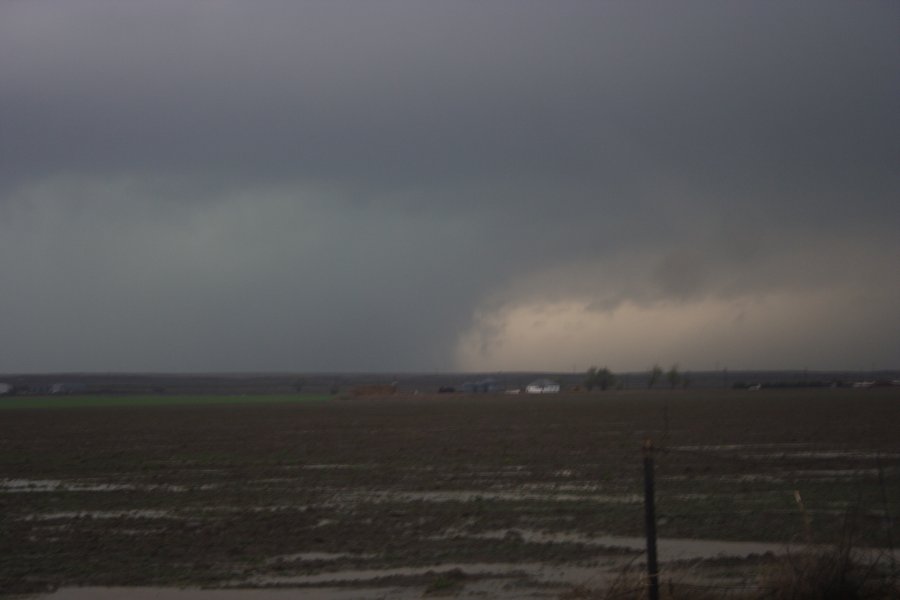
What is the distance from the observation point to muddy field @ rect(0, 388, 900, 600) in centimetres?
1270

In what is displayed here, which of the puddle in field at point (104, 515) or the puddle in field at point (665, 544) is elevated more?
the puddle in field at point (665, 544)

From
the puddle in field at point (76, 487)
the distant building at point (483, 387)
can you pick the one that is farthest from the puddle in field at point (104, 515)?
the distant building at point (483, 387)

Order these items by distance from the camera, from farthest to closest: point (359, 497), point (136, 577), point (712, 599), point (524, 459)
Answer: point (524, 459) < point (359, 497) < point (136, 577) < point (712, 599)

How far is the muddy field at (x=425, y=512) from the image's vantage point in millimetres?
12695

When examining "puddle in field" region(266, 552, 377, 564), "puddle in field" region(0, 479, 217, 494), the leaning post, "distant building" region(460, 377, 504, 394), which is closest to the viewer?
the leaning post

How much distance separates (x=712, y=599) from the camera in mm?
9516

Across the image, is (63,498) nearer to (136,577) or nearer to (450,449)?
(136,577)

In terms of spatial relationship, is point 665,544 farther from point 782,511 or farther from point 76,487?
point 76,487

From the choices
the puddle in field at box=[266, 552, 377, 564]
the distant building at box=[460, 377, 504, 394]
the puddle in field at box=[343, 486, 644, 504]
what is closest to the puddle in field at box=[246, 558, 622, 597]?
the puddle in field at box=[266, 552, 377, 564]

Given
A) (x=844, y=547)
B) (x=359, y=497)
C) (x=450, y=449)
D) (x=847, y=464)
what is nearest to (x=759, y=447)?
(x=847, y=464)

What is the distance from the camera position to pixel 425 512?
18500 millimetres

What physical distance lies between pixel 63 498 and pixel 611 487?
40.4ft

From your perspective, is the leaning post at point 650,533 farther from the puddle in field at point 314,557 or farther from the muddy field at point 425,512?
the puddle in field at point 314,557

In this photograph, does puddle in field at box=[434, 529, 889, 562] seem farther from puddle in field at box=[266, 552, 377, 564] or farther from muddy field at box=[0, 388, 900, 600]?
puddle in field at box=[266, 552, 377, 564]
